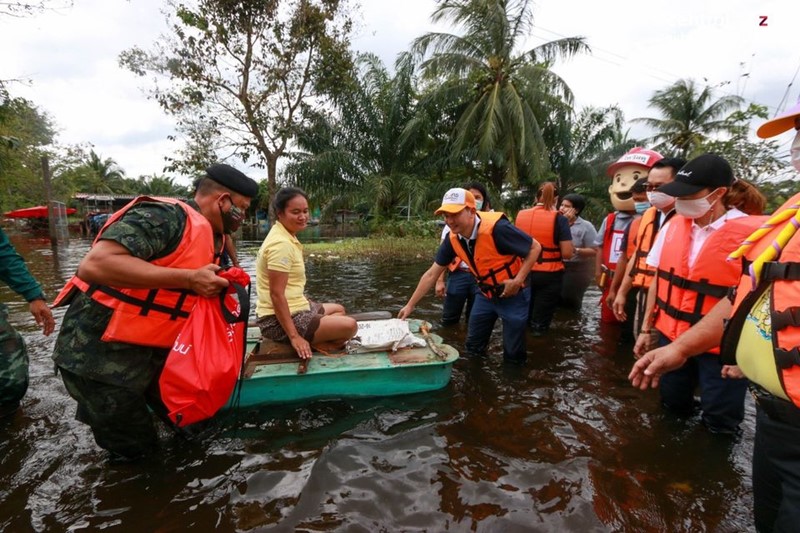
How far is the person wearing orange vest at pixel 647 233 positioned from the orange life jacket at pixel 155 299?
11.7ft

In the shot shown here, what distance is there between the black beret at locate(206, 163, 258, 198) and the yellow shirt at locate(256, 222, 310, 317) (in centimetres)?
73

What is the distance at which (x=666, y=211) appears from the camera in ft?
11.6

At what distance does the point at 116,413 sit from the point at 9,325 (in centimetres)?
180

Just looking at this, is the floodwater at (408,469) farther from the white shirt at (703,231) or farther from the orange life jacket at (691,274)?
the white shirt at (703,231)

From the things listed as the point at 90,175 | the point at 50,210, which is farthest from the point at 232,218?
the point at 90,175

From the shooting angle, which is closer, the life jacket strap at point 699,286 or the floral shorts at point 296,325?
the life jacket strap at point 699,286

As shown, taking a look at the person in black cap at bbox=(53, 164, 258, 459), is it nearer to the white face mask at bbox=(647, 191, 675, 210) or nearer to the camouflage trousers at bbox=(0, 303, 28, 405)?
the camouflage trousers at bbox=(0, 303, 28, 405)

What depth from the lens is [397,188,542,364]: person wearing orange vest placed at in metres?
3.84

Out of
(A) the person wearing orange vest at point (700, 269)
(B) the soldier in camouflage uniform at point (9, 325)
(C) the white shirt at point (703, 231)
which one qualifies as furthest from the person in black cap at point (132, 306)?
(C) the white shirt at point (703, 231)

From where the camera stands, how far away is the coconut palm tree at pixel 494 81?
15.9m

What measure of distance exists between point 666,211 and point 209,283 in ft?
12.4

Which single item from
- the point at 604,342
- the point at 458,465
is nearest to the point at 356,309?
the point at 604,342

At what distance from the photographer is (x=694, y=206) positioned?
261cm

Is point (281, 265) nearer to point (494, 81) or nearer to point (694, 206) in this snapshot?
point (694, 206)
